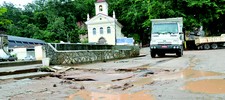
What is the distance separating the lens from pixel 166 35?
22078mm

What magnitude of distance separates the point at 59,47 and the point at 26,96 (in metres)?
10.5

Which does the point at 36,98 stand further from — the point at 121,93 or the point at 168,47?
the point at 168,47

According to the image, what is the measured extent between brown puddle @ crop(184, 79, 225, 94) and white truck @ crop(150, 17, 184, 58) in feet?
43.7

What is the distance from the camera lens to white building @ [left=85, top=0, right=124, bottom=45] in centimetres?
6600

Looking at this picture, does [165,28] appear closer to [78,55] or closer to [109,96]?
[78,55]

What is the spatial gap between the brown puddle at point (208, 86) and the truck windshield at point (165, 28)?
1354 centimetres

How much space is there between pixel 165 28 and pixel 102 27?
150 feet

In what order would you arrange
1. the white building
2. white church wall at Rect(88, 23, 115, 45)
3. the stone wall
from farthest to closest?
white church wall at Rect(88, 23, 115, 45)
the white building
the stone wall

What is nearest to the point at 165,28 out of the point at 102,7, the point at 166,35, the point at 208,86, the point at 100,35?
the point at 166,35

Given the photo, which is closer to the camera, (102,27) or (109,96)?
(109,96)

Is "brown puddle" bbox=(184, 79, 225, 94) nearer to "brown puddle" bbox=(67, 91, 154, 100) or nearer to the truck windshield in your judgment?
"brown puddle" bbox=(67, 91, 154, 100)

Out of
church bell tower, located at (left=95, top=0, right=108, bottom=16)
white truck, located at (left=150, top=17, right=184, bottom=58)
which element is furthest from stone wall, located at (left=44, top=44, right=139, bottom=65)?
church bell tower, located at (left=95, top=0, right=108, bottom=16)

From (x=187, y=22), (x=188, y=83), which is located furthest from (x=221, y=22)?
(x=188, y=83)

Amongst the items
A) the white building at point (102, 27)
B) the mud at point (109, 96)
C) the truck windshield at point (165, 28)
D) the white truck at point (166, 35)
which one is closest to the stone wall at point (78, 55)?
the white truck at point (166, 35)
